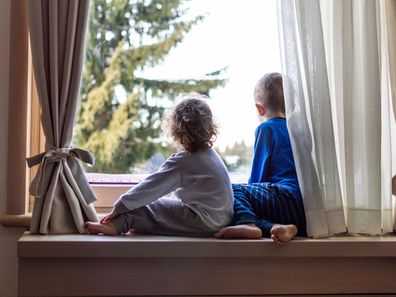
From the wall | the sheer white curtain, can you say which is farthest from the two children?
the wall

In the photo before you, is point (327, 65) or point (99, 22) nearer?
point (327, 65)

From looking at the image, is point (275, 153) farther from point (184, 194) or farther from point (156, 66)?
point (156, 66)

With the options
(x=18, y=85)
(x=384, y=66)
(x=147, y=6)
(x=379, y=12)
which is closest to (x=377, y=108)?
(x=384, y=66)

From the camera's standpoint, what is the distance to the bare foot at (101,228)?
1.93 m

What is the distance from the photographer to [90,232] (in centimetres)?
195

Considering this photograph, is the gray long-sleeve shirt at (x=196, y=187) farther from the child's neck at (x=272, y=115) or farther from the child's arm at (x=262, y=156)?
the child's neck at (x=272, y=115)

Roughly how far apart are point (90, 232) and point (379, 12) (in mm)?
1134

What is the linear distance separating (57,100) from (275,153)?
2.35 feet

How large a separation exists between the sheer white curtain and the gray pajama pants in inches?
13.6

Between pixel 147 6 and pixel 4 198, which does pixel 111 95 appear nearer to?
pixel 147 6

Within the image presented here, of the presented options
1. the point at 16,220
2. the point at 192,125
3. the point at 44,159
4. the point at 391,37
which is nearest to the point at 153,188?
the point at 192,125

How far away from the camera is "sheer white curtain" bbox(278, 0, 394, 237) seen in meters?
1.97

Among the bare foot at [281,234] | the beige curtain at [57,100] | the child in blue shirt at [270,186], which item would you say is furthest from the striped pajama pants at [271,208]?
the beige curtain at [57,100]

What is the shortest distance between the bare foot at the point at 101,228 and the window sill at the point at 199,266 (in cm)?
4
